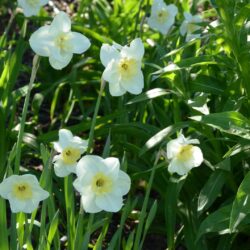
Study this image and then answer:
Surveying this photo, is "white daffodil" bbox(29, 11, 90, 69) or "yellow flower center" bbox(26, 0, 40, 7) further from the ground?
"yellow flower center" bbox(26, 0, 40, 7)

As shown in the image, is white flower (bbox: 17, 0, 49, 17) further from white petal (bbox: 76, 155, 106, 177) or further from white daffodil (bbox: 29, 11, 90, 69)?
white petal (bbox: 76, 155, 106, 177)

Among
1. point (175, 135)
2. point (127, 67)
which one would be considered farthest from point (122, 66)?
point (175, 135)

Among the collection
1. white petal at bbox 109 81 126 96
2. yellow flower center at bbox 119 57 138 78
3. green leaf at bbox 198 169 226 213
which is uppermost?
yellow flower center at bbox 119 57 138 78

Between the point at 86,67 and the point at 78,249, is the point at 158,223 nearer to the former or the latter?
the point at 78,249

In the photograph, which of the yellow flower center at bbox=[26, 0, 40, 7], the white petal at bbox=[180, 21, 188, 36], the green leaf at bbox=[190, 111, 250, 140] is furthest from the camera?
the white petal at bbox=[180, 21, 188, 36]

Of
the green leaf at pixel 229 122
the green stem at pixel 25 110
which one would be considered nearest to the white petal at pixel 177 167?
the green leaf at pixel 229 122

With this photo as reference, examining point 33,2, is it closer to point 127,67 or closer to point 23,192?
point 127,67

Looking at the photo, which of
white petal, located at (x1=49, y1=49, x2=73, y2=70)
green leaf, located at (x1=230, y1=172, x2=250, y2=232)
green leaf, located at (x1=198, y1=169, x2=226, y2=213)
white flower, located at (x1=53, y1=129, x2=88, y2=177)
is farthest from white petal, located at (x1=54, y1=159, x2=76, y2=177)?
green leaf, located at (x1=198, y1=169, x2=226, y2=213)

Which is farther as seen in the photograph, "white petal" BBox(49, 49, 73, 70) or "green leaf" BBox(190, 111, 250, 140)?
"green leaf" BBox(190, 111, 250, 140)
